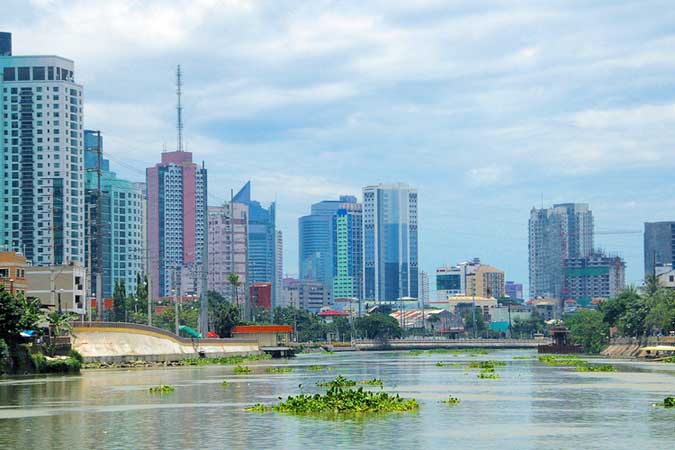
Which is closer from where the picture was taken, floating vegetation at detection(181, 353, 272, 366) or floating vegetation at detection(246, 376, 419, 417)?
floating vegetation at detection(246, 376, 419, 417)

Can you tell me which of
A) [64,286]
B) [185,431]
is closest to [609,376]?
[185,431]

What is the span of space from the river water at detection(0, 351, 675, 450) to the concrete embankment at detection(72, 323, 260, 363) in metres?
40.4

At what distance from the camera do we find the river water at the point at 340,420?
46.8 meters

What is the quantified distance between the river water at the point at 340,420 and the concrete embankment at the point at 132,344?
1591 inches

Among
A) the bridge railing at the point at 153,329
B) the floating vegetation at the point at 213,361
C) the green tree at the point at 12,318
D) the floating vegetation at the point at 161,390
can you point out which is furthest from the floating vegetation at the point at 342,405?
the floating vegetation at the point at 213,361

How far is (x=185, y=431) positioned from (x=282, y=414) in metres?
8.51

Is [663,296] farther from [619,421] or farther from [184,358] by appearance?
[619,421]

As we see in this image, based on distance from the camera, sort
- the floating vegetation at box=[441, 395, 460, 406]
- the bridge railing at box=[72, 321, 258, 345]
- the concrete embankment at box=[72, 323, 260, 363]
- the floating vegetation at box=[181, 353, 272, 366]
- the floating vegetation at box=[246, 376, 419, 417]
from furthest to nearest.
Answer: the floating vegetation at box=[181, 353, 272, 366]
the bridge railing at box=[72, 321, 258, 345]
the concrete embankment at box=[72, 323, 260, 363]
the floating vegetation at box=[441, 395, 460, 406]
the floating vegetation at box=[246, 376, 419, 417]

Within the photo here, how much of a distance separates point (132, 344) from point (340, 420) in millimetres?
89228

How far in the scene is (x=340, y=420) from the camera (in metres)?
55.0

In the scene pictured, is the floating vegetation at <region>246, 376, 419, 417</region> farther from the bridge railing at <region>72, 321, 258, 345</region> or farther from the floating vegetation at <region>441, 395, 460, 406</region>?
the bridge railing at <region>72, 321, 258, 345</region>

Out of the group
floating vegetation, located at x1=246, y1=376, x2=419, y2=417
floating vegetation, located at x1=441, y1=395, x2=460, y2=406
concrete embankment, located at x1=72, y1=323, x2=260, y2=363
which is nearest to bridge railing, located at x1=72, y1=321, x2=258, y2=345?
concrete embankment, located at x1=72, y1=323, x2=260, y2=363

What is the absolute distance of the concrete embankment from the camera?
129900 millimetres

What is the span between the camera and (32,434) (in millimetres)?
50750
